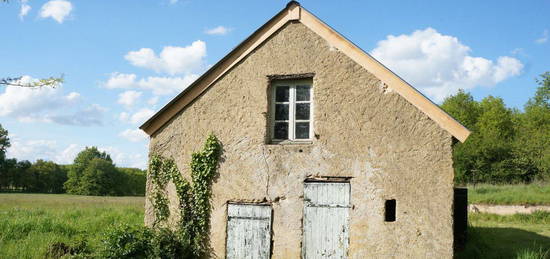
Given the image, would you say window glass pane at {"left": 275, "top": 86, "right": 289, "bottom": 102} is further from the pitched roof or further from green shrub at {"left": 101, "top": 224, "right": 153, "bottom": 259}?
green shrub at {"left": 101, "top": 224, "right": 153, "bottom": 259}

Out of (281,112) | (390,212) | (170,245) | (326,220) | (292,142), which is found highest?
(281,112)

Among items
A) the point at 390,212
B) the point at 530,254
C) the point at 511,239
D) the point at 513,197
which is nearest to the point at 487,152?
the point at 513,197

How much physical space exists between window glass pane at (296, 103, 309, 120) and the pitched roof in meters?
1.33

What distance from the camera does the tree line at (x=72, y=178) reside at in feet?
172

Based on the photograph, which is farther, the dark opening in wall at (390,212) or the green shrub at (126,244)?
the green shrub at (126,244)

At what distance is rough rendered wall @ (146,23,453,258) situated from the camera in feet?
23.6

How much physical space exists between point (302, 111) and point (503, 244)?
841 cm

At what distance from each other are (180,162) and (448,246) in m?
5.56

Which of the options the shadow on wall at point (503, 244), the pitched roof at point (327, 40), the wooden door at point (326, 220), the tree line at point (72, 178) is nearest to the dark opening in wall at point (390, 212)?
the wooden door at point (326, 220)

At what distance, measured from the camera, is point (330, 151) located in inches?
309

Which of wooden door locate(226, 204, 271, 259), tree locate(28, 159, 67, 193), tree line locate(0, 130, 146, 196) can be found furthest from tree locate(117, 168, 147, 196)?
wooden door locate(226, 204, 271, 259)

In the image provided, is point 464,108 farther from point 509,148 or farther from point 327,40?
point 327,40

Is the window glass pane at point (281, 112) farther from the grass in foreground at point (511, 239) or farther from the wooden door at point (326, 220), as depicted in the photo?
the grass in foreground at point (511, 239)

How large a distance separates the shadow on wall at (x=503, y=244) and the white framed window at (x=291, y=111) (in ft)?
17.6
